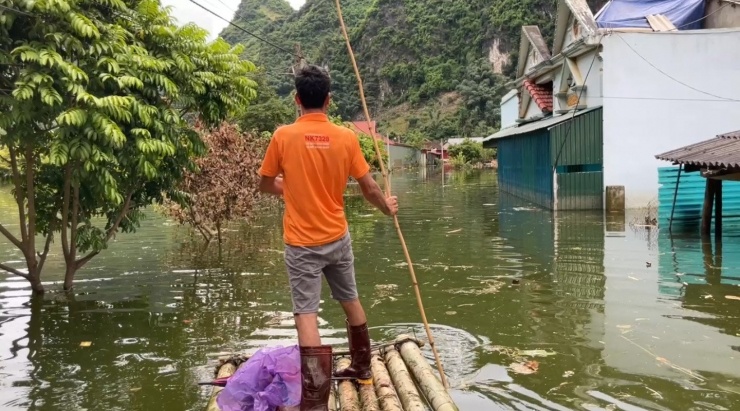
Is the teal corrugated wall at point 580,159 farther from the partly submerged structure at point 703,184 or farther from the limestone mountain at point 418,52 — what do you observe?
the limestone mountain at point 418,52

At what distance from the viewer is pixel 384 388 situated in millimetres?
4324

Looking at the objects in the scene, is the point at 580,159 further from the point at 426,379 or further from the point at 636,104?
the point at 426,379

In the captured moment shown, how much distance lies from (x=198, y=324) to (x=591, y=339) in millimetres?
4311

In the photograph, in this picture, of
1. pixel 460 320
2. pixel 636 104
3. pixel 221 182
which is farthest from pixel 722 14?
pixel 460 320

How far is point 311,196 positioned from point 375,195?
1.72ft

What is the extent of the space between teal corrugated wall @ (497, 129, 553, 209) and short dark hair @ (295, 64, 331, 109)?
51.9 feet

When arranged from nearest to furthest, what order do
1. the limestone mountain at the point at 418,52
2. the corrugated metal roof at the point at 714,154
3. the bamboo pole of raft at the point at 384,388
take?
the bamboo pole of raft at the point at 384,388 → the corrugated metal roof at the point at 714,154 → the limestone mountain at the point at 418,52

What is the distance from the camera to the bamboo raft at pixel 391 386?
4090 mm

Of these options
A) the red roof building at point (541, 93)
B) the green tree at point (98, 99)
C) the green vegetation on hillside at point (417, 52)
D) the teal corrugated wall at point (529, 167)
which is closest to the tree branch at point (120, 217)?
→ the green tree at point (98, 99)

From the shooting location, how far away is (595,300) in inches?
309

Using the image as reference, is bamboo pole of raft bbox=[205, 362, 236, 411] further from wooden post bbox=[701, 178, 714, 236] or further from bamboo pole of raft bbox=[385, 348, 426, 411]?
wooden post bbox=[701, 178, 714, 236]

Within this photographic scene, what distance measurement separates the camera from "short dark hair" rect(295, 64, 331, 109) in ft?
12.9

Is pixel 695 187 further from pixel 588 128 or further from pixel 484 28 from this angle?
pixel 484 28

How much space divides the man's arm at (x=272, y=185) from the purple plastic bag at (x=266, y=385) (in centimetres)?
108
